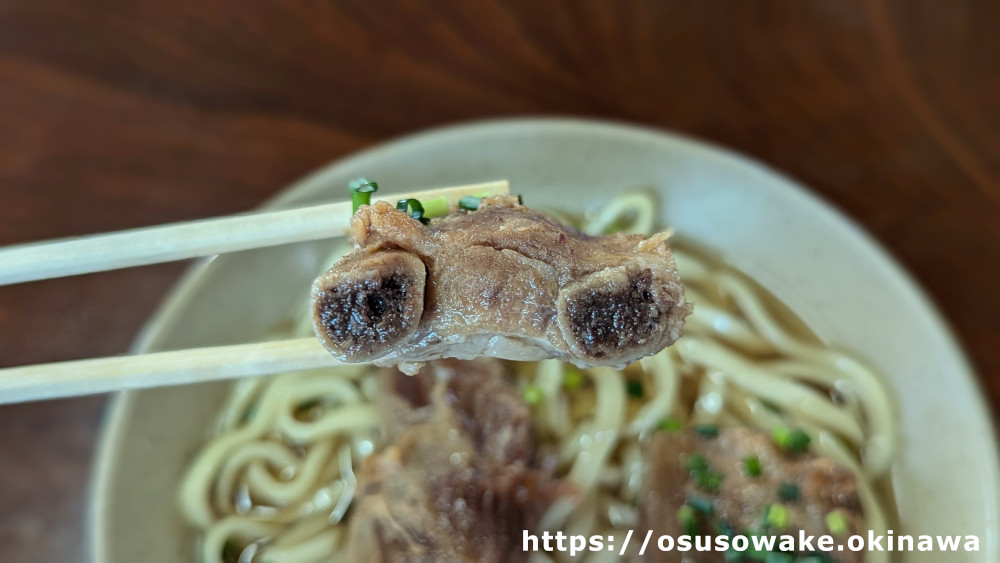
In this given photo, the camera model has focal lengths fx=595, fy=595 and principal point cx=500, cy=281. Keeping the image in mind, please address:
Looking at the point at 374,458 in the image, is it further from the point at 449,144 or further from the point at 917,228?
the point at 917,228

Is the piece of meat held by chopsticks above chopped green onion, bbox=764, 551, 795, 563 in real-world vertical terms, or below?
above

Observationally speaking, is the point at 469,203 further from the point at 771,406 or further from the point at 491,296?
the point at 771,406

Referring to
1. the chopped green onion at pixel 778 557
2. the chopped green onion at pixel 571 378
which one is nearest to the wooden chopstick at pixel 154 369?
the chopped green onion at pixel 571 378

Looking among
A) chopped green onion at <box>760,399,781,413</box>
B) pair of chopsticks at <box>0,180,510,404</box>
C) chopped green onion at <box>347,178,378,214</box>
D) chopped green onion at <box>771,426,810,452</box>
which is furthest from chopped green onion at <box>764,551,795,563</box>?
chopped green onion at <box>347,178,378,214</box>

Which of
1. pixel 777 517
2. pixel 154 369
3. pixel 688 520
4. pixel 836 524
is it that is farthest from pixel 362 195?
pixel 836 524

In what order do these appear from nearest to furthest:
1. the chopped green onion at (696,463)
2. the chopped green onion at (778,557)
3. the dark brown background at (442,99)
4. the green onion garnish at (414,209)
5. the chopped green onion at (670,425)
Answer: the green onion garnish at (414,209) → the chopped green onion at (778,557) → the chopped green onion at (696,463) → the chopped green onion at (670,425) → the dark brown background at (442,99)

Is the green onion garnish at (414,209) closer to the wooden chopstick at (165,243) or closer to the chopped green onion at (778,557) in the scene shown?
the wooden chopstick at (165,243)

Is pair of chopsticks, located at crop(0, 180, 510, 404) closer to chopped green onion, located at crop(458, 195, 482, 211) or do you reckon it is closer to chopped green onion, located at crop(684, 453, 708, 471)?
chopped green onion, located at crop(458, 195, 482, 211)
